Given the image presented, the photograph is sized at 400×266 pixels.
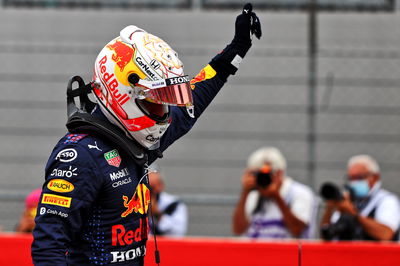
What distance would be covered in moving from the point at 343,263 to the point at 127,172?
1913 mm

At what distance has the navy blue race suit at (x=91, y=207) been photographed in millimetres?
2689

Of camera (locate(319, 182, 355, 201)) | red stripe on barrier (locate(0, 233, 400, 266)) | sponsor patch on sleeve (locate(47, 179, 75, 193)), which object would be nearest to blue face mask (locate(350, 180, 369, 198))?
camera (locate(319, 182, 355, 201))

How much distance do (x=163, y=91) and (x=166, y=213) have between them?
11.1 feet

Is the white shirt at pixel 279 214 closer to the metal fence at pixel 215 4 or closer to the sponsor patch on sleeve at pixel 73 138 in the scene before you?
the metal fence at pixel 215 4

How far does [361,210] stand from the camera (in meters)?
5.57


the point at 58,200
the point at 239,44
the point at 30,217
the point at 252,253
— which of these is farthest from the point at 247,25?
the point at 30,217

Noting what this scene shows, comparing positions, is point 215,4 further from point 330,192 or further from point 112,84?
point 112,84

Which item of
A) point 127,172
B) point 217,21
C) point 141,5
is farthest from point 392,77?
point 127,172

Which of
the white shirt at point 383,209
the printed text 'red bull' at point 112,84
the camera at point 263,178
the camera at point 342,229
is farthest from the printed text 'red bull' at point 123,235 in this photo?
the camera at point 263,178

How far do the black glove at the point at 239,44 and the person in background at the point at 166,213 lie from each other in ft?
8.91

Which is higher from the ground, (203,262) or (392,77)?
(392,77)

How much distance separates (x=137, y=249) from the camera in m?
2.97

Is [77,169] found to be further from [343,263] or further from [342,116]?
[342,116]

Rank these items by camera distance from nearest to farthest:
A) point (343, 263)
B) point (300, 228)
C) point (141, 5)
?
1. point (343, 263)
2. point (300, 228)
3. point (141, 5)
